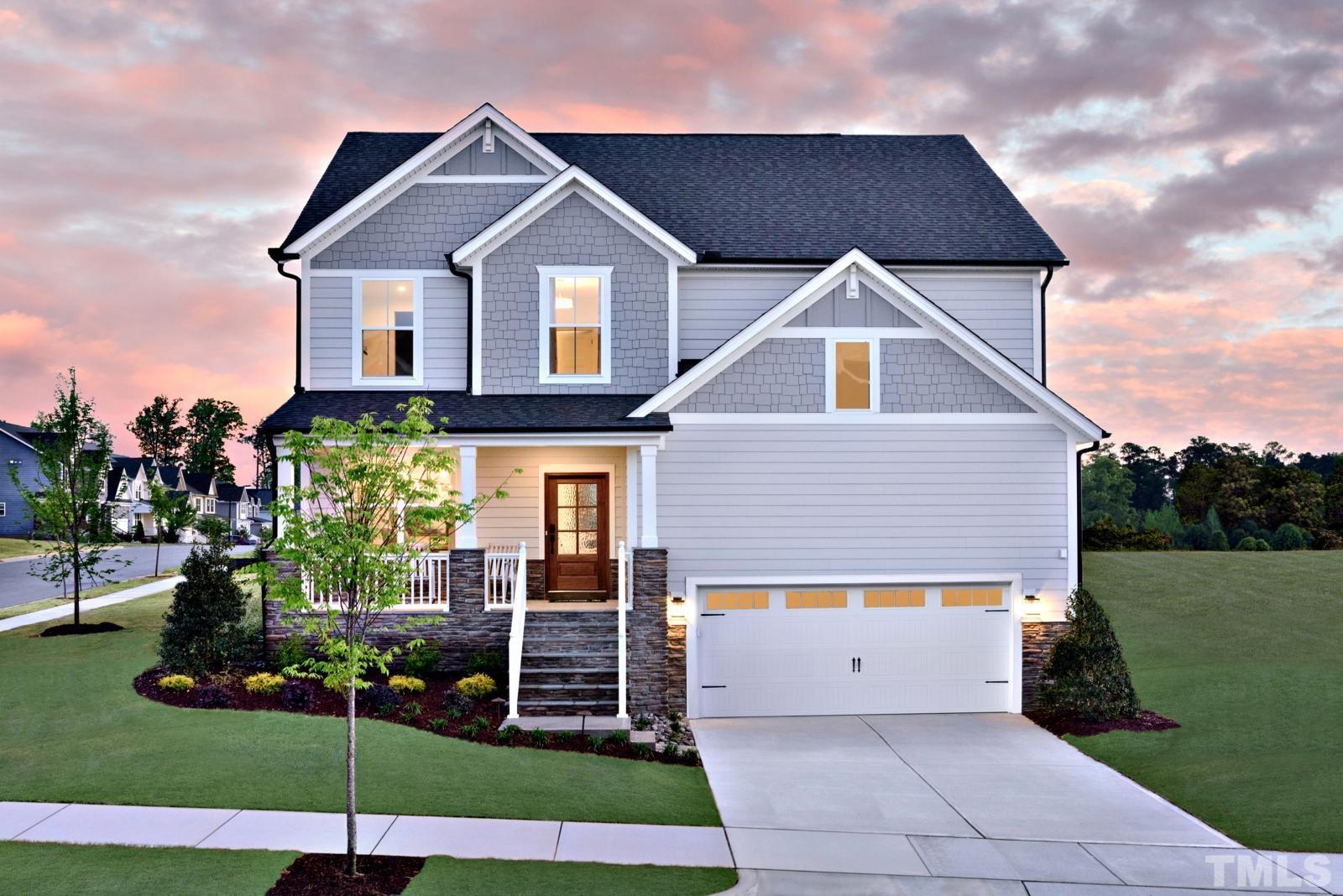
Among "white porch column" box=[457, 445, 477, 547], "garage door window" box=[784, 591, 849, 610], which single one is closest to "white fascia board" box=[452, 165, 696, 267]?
"white porch column" box=[457, 445, 477, 547]

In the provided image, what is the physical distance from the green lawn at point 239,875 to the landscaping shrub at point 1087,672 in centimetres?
837

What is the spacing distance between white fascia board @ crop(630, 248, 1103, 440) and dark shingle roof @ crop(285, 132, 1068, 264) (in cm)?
215

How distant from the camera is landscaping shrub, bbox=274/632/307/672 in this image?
13.4 meters

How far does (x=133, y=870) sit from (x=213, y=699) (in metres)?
5.37

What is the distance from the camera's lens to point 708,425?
1452 cm

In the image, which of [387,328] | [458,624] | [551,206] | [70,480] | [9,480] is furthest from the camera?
[9,480]

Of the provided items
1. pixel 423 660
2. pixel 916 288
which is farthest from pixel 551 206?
pixel 423 660

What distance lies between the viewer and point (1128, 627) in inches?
780

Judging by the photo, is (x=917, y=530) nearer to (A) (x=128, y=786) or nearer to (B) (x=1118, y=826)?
(B) (x=1118, y=826)

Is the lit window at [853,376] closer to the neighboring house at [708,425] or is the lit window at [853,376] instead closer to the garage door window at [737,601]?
the neighboring house at [708,425]

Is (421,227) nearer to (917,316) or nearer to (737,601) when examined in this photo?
(737,601)

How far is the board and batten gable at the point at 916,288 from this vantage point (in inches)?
652

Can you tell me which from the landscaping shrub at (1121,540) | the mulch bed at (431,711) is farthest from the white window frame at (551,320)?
the landscaping shrub at (1121,540)

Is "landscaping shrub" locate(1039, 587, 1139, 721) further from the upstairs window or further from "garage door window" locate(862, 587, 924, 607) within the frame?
the upstairs window
